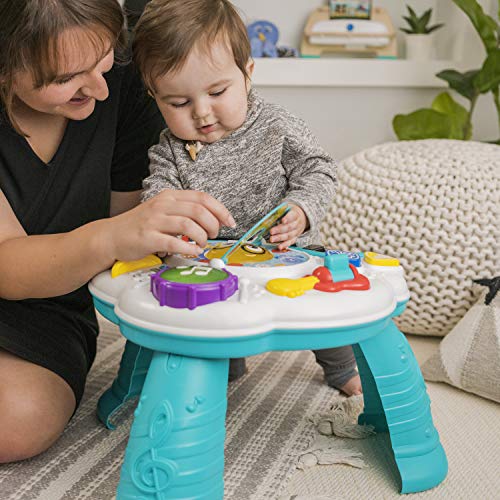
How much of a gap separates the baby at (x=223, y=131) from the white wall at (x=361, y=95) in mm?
1064

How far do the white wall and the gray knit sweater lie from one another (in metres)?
1.06

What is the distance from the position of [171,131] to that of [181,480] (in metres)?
0.51

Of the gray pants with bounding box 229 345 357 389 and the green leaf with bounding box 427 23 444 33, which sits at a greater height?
the green leaf with bounding box 427 23 444 33

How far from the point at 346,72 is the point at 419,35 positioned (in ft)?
0.74

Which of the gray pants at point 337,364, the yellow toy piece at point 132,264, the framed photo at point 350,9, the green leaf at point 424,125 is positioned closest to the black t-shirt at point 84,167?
the yellow toy piece at point 132,264

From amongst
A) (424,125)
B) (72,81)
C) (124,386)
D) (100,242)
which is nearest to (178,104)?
(72,81)

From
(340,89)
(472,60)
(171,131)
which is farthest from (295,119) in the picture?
(472,60)

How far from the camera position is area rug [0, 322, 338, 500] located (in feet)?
2.56

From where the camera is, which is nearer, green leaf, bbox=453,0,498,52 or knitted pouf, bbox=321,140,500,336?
knitted pouf, bbox=321,140,500,336

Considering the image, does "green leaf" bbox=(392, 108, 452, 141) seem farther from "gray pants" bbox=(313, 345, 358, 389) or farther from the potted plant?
"gray pants" bbox=(313, 345, 358, 389)

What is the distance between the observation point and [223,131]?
36.9 inches

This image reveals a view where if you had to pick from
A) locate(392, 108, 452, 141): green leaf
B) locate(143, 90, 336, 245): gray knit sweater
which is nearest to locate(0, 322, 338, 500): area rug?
locate(143, 90, 336, 245): gray knit sweater

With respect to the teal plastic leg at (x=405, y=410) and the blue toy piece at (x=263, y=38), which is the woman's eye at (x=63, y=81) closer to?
the teal plastic leg at (x=405, y=410)

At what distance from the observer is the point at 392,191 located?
48.1 inches
